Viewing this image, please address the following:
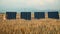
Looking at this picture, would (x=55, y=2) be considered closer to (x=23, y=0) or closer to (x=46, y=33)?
(x=23, y=0)

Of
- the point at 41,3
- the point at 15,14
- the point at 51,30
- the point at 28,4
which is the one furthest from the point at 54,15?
the point at 51,30

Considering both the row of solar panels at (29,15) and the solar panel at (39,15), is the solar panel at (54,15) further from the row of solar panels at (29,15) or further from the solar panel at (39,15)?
the solar panel at (39,15)

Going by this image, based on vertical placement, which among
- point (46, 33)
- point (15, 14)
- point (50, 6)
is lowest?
point (46, 33)

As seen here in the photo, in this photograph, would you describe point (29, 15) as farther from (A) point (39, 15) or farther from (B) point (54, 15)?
(B) point (54, 15)

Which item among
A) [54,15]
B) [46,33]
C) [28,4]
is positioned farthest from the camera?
[28,4]

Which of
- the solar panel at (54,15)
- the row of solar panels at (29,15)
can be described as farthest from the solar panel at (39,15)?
the solar panel at (54,15)

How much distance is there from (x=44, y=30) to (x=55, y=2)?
2.10 meters

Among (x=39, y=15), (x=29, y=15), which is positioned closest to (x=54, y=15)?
(x=39, y=15)

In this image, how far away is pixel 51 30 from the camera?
1441mm

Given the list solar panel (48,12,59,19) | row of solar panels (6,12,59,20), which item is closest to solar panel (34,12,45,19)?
row of solar panels (6,12,59,20)

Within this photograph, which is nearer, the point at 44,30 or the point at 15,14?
the point at 44,30

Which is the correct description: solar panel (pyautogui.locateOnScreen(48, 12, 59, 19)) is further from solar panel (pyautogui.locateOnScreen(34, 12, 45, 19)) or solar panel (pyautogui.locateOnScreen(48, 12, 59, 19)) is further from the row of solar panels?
solar panel (pyautogui.locateOnScreen(34, 12, 45, 19))

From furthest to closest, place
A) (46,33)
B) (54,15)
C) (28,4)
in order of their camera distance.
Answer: (28,4)
(54,15)
(46,33)

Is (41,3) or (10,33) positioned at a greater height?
(41,3)
